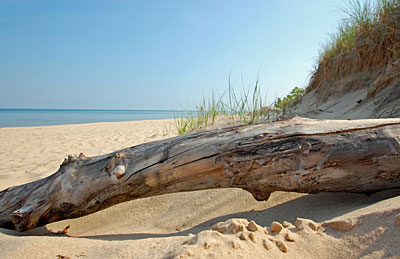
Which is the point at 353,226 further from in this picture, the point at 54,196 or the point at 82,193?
the point at 54,196

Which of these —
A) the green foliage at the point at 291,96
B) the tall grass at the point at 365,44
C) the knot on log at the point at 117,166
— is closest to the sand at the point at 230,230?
the knot on log at the point at 117,166

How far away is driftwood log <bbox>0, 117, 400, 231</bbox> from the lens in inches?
64.1

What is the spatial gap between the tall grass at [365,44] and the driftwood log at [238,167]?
8.75ft

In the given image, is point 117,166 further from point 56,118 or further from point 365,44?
point 56,118

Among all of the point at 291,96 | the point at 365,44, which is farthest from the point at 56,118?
the point at 365,44

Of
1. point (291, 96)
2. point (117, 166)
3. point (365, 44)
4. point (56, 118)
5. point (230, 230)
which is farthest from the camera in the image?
point (56, 118)

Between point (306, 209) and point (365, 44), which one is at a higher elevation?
point (365, 44)

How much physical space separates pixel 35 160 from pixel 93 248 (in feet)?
12.9

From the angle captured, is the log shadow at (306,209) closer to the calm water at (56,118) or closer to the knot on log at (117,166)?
the knot on log at (117,166)

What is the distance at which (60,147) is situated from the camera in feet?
Result: 19.6

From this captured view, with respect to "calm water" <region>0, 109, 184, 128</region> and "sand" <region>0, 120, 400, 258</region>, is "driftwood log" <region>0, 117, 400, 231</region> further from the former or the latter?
"calm water" <region>0, 109, 184, 128</region>

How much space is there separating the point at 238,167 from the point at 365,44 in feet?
13.2

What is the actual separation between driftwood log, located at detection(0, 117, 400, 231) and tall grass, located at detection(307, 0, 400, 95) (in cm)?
267

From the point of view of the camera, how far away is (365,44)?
4441 millimetres
